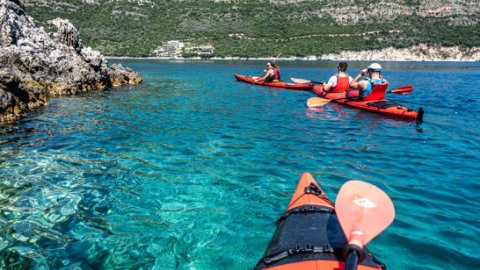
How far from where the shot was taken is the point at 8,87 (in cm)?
1496

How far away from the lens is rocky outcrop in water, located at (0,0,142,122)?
15.1 meters

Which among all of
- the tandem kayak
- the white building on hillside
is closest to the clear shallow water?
the tandem kayak

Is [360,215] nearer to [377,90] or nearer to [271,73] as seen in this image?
[377,90]

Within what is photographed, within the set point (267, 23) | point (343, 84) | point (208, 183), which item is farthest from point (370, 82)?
point (267, 23)

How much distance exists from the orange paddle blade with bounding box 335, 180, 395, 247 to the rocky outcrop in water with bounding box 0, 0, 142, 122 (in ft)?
47.0

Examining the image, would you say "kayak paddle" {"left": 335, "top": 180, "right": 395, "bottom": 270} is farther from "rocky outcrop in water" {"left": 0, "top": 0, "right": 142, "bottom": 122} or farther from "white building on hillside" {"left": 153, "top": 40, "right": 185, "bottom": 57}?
"white building on hillside" {"left": 153, "top": 40, "right": 185, "bottom": 57}

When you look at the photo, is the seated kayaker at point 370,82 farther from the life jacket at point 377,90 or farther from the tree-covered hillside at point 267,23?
Answer: the tree-covered hillside at point 267,23

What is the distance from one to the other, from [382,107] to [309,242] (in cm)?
1236

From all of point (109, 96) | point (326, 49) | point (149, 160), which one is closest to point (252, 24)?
point (326, 49)

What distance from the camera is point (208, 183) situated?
25.0 feet

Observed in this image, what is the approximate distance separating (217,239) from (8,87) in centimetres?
1436

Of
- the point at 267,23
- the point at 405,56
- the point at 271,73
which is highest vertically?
the point at 267,23

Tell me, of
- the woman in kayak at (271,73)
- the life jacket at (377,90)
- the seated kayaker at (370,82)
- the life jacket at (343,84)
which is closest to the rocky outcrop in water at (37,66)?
the woman in kayak at (271,73)

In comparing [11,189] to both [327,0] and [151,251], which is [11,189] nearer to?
[151,251]
